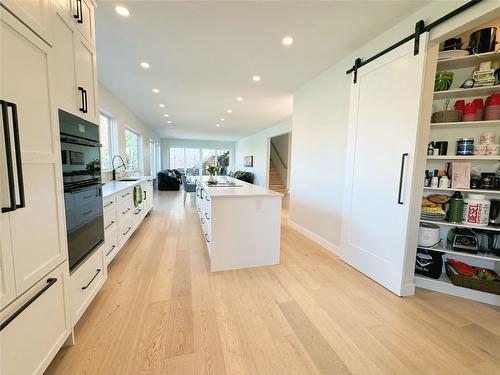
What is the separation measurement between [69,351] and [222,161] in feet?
39.9

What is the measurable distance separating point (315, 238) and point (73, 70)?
136 inches

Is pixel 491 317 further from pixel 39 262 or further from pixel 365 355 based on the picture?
pixel 39 262

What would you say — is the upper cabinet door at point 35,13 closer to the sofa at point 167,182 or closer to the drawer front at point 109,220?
the drawer front at point 109,220

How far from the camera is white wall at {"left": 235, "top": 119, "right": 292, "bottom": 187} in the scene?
24.2ft

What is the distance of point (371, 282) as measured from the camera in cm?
233

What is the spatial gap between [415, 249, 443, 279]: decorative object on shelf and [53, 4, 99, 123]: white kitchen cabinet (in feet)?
11.0

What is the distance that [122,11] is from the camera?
202cm

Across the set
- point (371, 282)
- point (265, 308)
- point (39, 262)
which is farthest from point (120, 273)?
point (371, 282)

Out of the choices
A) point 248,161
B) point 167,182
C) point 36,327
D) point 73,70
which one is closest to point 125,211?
point 73,70

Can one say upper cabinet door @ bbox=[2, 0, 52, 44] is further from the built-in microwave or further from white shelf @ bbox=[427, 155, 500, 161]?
white shelf @ bbox=[427, 155, 500, 161]

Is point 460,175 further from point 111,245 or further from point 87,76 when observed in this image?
point 111,245

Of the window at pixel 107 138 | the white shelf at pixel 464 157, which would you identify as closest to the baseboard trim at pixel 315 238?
the white shelf at pixel 464 157

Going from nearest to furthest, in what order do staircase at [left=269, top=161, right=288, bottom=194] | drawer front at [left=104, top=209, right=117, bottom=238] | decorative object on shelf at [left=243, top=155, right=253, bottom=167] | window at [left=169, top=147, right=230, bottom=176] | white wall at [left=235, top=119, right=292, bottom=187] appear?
drawer front at [left=104, top=209, right=117, bottom=238], white wall at [left=235, top=119, right=292, bottom=187], staircase at [left=269, top=161, right=288, bottom=194], decorative object on shelf at [left=243, top=155, right=253, bottom=167], window at [left=169, top=147, right=230, bottom=176]

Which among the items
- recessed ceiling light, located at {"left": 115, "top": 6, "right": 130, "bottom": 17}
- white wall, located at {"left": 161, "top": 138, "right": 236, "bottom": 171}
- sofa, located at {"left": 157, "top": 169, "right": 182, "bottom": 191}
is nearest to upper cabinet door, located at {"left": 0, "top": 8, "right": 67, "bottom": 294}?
recessed ceiling light, located at {"left": 115, "top": 6, "right": 130, "bottom": 17}
